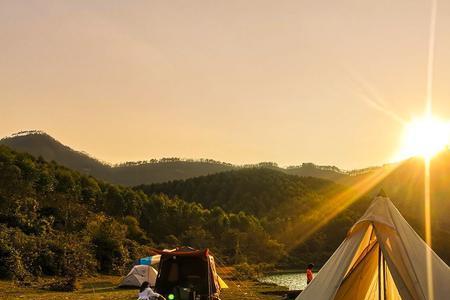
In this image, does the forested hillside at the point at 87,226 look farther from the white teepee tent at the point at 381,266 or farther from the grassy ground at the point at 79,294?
the white teepee tent at the point at 381,266

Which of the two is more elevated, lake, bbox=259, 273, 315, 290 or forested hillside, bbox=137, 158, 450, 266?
forested hillside, bbox=137, 158, 450, 266

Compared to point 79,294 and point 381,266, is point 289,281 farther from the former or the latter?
point 381,266

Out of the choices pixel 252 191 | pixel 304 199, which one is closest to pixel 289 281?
pixel 304 199

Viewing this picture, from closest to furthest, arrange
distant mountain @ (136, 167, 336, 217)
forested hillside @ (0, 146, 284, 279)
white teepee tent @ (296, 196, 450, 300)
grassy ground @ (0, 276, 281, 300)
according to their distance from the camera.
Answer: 1. white teepee tent @ (296, 196, 450, 300)
2. grassy ground @ (0, 276, 281, 300)
3. forested hillside @ (0, 146, 284, 279)
4. distant mountain @ (136, 167, 336, 217)

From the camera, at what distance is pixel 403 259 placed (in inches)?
503

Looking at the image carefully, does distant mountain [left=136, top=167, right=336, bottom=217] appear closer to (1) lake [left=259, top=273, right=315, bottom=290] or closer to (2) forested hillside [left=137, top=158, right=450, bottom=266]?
(2) forested hillside [left=137, top=158, right=450, bottom=266]

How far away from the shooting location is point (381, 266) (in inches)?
575

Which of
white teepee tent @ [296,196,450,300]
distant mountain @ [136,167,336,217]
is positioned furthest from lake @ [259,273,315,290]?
distant mountain @ [136,167,336,217]

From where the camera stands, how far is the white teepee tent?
12.4m

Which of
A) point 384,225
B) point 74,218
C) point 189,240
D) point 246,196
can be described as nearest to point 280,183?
point 246,196

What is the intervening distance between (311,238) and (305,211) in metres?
18.6

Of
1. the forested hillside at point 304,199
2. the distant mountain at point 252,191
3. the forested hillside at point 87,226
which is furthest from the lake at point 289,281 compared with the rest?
the distant mountain at point 252,191

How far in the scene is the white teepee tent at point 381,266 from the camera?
1236 centimetres

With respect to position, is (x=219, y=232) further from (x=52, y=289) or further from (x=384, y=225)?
(x=384, y=225)
